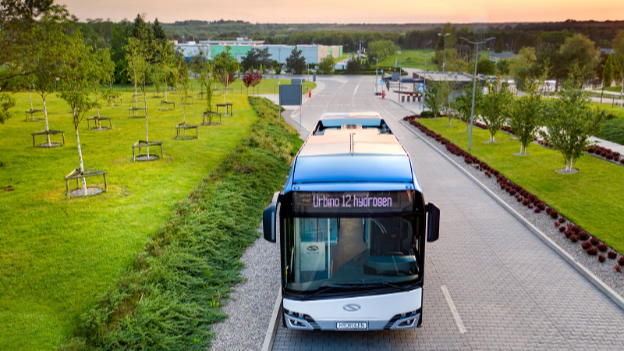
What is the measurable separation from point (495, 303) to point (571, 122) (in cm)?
1287

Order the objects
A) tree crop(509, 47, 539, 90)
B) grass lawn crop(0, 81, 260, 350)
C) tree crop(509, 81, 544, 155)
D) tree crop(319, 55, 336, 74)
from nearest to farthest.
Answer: grass lawn crop(0, 81, 260, 350) < tree crop(509, 81, 544, 155) < tree crop(509, 47, 539, 90) < tree crop(319, 55, 336, 74)

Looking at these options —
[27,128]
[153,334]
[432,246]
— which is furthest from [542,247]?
[27,128]

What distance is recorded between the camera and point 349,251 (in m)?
7.94

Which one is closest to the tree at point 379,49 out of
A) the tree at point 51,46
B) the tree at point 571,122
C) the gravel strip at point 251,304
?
the tree at point 571,122

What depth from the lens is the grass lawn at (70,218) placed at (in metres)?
9.03

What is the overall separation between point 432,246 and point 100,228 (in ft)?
28.1

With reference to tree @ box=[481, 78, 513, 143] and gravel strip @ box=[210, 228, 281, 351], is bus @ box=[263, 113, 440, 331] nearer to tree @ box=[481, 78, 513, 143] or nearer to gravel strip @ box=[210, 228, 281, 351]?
gravel strip @ box=[210, 228, 281, 351]

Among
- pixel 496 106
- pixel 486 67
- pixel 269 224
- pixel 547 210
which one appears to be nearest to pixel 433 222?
pixel 269 224

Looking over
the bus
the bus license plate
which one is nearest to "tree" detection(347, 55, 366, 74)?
the bus

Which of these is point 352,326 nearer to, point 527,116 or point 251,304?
point 251,304

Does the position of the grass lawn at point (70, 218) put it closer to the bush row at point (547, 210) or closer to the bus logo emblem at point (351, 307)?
the bus logo emblem at point (351, 307)

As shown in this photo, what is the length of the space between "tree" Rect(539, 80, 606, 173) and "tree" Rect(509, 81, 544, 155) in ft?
9.12

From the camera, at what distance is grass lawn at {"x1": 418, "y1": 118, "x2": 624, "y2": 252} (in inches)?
594

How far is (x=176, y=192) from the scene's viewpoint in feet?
54.2
